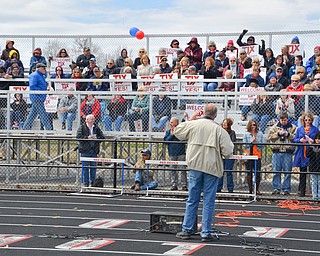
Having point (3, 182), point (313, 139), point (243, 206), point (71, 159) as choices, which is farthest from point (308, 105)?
point (3, 182)

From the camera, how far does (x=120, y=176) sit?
787 inches

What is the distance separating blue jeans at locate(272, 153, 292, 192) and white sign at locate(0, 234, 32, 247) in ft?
24.8

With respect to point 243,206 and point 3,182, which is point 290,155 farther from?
point 3,182

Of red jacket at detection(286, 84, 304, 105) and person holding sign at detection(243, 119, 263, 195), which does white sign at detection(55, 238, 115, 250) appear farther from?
red jacket at detection(286, 84, 304, 105)

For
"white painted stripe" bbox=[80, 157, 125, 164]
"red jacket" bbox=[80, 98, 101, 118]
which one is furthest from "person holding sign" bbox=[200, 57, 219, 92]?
"white painted stripe" bbox=[80, 157, 125, 164]

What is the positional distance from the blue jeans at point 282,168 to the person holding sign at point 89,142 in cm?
440

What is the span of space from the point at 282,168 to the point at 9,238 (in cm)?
818

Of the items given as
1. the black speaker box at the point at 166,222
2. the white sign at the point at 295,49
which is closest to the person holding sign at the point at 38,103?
the white sign at the point at 295,49

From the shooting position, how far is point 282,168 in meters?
18.6

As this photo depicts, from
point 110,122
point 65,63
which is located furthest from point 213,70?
A: point 65,63

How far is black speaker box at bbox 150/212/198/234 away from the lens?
42.0 ft

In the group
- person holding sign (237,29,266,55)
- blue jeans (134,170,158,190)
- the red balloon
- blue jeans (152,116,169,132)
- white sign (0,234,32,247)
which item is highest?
the red balloon

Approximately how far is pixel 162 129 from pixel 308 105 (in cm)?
386

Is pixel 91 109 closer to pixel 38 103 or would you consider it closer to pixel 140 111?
pixel 140 111
